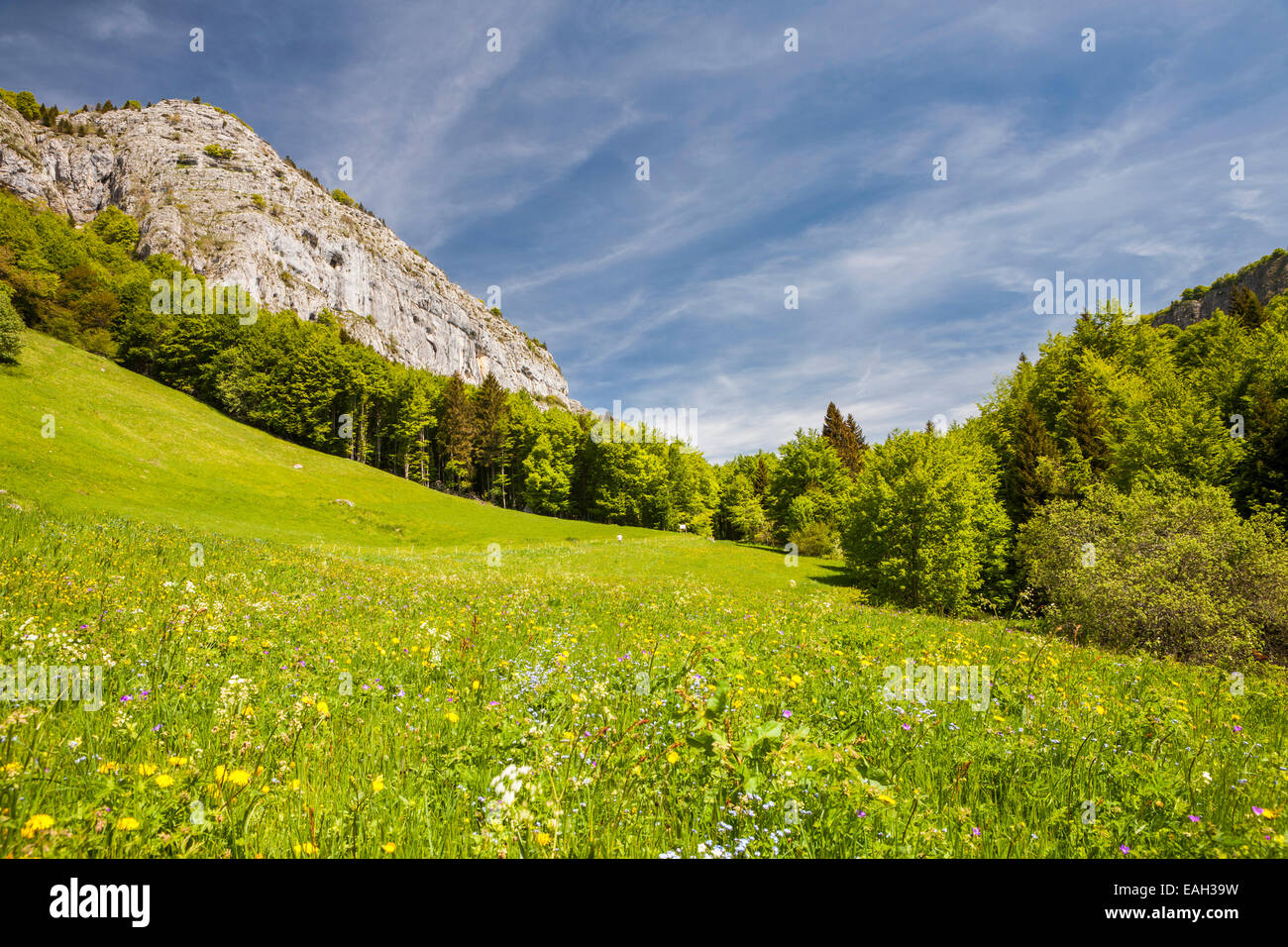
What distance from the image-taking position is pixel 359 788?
339 centimetres

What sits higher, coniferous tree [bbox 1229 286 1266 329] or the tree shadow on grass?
coniferous tree [bbox 1229 286 1266 329]

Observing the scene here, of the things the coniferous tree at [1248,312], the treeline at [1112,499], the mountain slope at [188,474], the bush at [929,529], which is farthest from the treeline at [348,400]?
the coniferous tree at [1248,312]

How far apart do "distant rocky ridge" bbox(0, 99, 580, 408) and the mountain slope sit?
101 metres

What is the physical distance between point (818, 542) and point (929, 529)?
2677 cm

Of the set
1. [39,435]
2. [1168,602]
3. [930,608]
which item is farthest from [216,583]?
[39,435]

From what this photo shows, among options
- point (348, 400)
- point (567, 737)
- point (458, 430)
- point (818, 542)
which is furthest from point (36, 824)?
point (458, 430)

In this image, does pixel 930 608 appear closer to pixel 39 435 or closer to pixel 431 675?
pixel 431 675

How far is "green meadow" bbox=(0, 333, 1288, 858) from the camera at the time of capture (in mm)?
2770

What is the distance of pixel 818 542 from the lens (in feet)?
210

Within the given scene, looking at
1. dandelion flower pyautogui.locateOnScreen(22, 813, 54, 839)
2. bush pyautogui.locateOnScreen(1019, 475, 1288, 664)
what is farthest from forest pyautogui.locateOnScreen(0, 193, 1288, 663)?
dandelion flower pyautogui.locateOnScreen(22, 813, 54, 839)

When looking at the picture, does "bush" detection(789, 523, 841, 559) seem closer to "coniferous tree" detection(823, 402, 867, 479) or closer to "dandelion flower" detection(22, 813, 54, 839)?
"coniferous tree" detection(823, 402, 867, 479)

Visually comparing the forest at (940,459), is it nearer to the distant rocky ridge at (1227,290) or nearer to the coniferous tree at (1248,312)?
the coniferous tree at (1248,312)

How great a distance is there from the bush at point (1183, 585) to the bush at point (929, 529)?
1358cm

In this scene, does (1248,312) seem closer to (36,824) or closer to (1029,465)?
(1029,465)
